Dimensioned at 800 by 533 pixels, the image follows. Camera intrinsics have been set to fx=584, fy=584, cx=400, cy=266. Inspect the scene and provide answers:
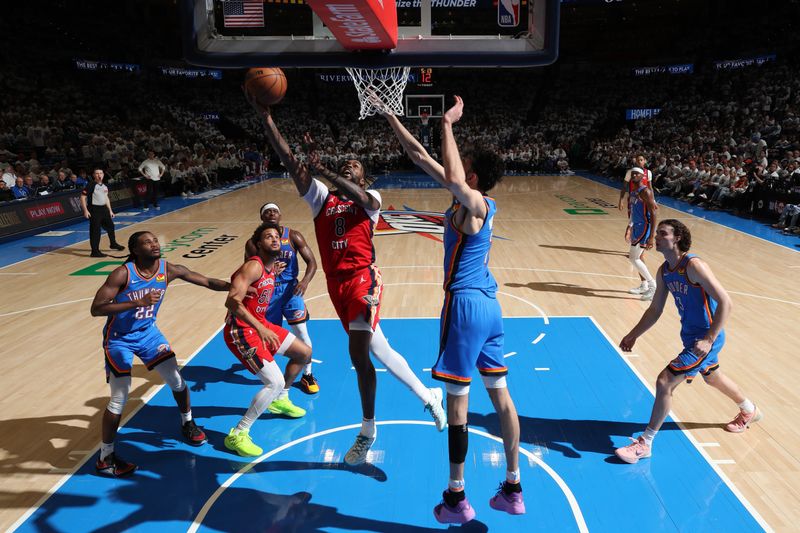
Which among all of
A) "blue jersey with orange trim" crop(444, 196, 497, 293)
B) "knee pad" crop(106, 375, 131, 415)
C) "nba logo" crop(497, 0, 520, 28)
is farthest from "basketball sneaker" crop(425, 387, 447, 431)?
"nba logo" crop(497, 0, 520, 28)

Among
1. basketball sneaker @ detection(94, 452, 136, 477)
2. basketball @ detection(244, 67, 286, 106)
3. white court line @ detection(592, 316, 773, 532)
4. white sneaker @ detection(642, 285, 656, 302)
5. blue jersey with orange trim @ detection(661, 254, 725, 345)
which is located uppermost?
basketball @ detection(244, 67, 286, 106)

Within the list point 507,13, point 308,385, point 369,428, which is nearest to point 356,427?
point 369,428

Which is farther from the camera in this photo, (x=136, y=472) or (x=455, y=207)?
(x=136, y=472)

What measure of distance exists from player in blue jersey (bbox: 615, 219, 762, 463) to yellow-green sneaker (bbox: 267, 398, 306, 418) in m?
2.46

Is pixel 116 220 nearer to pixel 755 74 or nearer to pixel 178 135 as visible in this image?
pixel 178 135

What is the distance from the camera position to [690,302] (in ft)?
12.9

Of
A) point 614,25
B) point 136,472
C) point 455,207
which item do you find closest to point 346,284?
point 455,207

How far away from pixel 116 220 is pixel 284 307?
11652 millimetres

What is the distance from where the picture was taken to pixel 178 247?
1157 cm

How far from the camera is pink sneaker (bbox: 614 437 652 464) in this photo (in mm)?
4039

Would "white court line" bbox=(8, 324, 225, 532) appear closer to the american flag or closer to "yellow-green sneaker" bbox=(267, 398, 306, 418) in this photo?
"yellow-green sneaker" bbox=(267, 398, 306, 418)

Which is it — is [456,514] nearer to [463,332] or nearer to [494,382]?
[494,382]

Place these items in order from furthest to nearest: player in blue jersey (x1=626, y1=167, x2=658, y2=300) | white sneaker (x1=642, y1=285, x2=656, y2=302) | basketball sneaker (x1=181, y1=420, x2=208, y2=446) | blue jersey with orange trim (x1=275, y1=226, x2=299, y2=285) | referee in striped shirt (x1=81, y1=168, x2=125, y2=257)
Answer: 1. referee in striped shirt (x1=81, y1=168, x2=125, y2=257)
2. white sneaker (x1=642, y1=285, x2=656, y2=302)
3. player in blue jersey (x1=626, y1=167, x2=658, y2=300)
4. blue jersey with orange trim (x1=275, y1=226, x2=299, y2=285)
5. basketball sneaker (x1=181, y1=420, x2=208, y2=446)

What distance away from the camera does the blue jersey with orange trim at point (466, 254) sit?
3215mm
